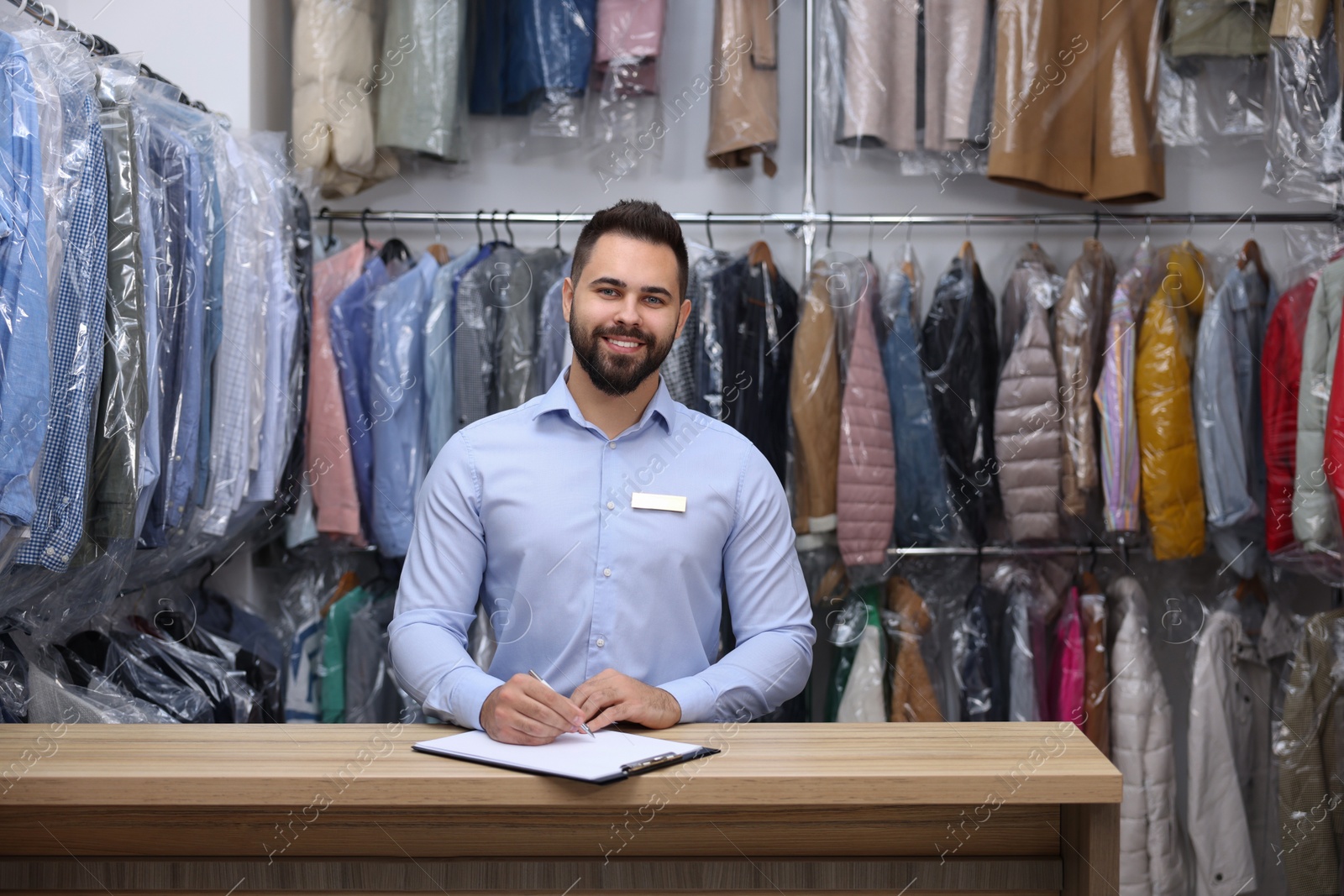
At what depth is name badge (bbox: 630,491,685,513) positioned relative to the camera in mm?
1773

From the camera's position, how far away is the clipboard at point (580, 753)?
123 centimetres

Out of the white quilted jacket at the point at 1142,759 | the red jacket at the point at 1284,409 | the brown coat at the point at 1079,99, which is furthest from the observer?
the brown coat at the point at 1079,99

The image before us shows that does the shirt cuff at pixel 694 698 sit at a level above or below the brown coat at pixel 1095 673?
above

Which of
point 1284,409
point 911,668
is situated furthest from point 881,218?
point 911,668

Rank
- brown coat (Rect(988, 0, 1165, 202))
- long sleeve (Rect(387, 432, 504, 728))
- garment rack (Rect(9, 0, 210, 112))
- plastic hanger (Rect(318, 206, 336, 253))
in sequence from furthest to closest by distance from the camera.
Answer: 1. plastic hanger (Rect(318, 206, 336, 253))
2. brown coat (Rect(988, 0, 1165, 202))
3. garment rack (Rect(9, 0, 210, 112))
4. long sleeve (Rect(387, 432, 504, 728))

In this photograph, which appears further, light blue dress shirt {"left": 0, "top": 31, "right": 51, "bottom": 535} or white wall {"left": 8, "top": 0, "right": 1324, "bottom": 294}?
white wall {"left": 8, "top": 0, "right": 1324, "bottom": 294}

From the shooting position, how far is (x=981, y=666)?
297 cm

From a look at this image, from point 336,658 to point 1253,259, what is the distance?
2.67 m

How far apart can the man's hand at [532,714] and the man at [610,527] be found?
354 mm

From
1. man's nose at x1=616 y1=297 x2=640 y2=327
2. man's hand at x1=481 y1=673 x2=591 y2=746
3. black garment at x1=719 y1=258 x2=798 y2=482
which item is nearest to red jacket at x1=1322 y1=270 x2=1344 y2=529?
black garment at x1=719 y1=258 x2=798 y2=482

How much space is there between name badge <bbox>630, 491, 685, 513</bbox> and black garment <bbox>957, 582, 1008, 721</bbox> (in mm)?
1503

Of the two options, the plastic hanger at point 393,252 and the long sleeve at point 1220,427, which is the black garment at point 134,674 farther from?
the long sleeve at point 1220,427

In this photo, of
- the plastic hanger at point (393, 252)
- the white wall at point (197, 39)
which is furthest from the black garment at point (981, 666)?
the white wall at point (197, 39)

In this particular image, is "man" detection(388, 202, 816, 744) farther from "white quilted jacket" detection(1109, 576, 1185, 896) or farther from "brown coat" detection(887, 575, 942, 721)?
"white quilted jacket" detection(1109, 576, 1185, 896)
